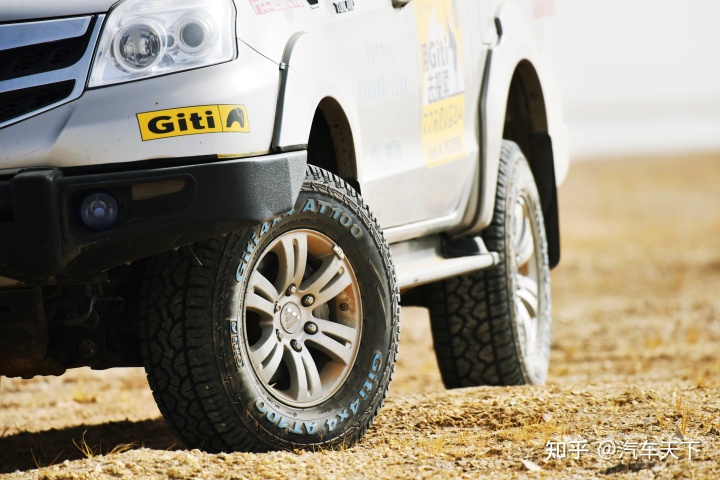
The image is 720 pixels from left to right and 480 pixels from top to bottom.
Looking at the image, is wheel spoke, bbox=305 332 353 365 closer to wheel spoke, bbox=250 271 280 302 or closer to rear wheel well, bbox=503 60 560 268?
wheel spoke, bbox=250 271 280 302

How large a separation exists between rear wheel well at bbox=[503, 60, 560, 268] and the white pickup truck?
122 cm

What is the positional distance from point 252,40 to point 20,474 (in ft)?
4.93

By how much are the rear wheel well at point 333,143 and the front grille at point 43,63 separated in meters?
0.98

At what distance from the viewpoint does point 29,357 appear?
392 cm

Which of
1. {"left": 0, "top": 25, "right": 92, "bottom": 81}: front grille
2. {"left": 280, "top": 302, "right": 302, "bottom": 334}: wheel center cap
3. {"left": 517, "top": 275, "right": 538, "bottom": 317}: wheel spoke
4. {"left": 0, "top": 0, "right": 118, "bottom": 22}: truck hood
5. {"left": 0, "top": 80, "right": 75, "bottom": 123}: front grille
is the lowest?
{"left": 517, "top": 275, "right": 538, "bottom": 317}: wheel spoke

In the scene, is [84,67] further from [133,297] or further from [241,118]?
[133,297]

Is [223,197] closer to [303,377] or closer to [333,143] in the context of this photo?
[303,377]

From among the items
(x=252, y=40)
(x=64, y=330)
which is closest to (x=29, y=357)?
(x=64, y=330)

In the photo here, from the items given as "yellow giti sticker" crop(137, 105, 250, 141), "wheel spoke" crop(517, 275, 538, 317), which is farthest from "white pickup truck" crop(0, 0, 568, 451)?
"wheel spoke" crop(517, 275, 538, 317)

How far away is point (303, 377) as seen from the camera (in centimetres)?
414

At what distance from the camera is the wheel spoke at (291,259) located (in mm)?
4081

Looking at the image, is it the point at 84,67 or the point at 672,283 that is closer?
the point at 84,67

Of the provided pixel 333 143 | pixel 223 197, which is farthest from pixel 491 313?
pixel 223 197

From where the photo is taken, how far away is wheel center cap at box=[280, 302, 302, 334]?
13.5ft
